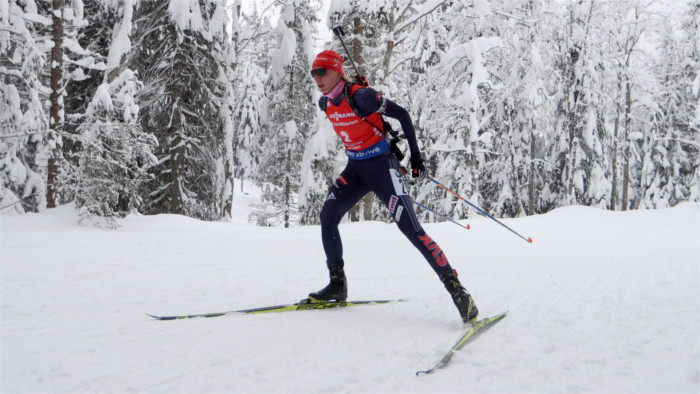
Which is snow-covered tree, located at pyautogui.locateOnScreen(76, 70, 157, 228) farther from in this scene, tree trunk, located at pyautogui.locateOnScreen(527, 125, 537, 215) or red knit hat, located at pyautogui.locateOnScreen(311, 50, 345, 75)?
tree trunk, located at pyautogui.locateOnScreen(527, 125, 537, 215)

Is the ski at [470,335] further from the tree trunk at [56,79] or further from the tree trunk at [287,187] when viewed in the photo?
the tree trunk at [287,187]

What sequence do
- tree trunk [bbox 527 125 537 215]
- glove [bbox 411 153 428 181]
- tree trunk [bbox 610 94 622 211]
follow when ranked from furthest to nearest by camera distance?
tree trunk [bbox 610 94 622 211] < tree trunk [bbox 527 125 537 215] < glove [bbox 411 153 428 181]

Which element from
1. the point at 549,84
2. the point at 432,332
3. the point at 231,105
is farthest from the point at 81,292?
the point at 549,84

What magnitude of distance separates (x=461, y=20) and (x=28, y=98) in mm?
13534

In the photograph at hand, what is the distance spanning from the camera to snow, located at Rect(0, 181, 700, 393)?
2309mm

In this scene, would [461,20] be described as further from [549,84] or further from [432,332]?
[432,332]

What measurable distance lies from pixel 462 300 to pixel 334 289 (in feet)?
3.50

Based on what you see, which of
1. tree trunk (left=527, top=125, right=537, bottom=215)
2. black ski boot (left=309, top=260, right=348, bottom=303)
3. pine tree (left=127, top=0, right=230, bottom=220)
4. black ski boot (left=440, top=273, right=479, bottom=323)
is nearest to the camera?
black ski boot (left=440, top=273, right=479, bottom=323)

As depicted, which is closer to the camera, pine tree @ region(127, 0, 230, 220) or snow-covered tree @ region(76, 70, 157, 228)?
snow-covered tree @ region(76, 70, 157, 228)

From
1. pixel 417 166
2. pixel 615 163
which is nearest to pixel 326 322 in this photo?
pixel 417 166

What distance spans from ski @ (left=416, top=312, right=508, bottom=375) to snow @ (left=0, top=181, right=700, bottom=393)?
5 cm

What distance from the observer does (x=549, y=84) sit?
24.0 metres

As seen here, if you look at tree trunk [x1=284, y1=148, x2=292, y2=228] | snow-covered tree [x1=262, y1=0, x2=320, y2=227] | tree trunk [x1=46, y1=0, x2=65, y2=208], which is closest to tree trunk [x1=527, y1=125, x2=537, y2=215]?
snow-covered tree [x1=262, y1=0, x2=320, y2=227]

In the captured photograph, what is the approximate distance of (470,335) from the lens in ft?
9.81
